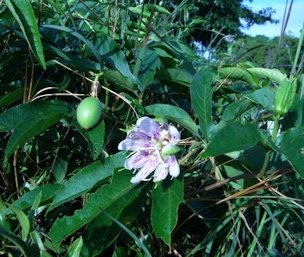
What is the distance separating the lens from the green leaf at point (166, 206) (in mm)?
732

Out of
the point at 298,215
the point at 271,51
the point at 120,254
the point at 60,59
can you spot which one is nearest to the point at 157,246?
the point at 120,254

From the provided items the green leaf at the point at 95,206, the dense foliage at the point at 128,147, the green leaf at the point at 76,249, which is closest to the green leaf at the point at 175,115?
the dense foliage at the point at 128,147

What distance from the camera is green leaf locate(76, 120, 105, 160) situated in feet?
2.54

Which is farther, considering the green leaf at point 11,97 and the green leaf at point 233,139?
the green leaf at point 11,97

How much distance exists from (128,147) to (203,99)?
0.13 meters

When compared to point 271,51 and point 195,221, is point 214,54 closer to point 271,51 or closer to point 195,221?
point 271,51

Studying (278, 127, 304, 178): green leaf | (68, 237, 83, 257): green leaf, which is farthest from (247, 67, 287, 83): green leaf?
(68, 237, 83, 257): green leaf

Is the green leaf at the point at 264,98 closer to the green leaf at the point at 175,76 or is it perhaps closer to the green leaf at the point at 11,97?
the green leaf at the point at 175,76

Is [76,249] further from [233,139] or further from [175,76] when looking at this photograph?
[175,76]

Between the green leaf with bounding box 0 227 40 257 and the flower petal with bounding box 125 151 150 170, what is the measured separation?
0.55 ft

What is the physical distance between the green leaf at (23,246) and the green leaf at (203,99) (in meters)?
0.27

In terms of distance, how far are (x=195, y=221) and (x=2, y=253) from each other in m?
0.32

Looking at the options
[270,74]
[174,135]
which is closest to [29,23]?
[174,135]

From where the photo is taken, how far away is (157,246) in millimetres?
917
